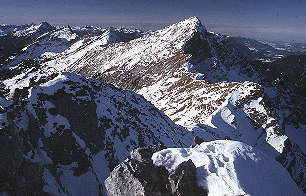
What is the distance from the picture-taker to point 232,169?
48.7 ft

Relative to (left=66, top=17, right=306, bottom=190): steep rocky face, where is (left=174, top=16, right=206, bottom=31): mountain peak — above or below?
above

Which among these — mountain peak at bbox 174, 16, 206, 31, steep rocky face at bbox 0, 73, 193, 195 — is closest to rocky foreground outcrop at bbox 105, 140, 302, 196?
steep rocky face at bbox 0, 73, 193, 195

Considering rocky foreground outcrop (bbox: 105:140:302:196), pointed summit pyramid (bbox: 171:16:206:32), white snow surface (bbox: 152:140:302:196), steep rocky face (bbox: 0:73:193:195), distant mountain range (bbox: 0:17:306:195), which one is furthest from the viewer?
pointed summit pyramid (bbox: 171:16:206:32)

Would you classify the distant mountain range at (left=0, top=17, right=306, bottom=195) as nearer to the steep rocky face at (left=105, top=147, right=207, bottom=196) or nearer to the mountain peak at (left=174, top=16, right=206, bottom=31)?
the steep rocky face at (left=105, top=147, right=207, bottom=196)

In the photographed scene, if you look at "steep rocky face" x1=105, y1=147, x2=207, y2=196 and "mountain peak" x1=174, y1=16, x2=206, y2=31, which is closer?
"steep rocky face" x1=105, y1=147, x2=207, y2=196

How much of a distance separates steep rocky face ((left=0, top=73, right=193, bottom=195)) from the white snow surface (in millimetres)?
13422

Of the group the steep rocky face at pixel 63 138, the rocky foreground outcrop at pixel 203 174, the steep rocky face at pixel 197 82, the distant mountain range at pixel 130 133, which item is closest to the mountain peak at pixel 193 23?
the steep rocky face at pixel 197 82

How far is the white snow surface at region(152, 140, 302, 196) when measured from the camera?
14.0 meters

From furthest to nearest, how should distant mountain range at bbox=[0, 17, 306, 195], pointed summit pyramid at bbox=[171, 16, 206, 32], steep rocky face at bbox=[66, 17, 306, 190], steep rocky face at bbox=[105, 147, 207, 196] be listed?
pointed summit pyramid at bbox=[171, 16, 206, 32], steep rocky face at bbox=[66, 17, 306, 190], distant mountain range at bbox=[0, 17, 306, 195], steep rocky face at bbox=[105, 147, 207, 196]

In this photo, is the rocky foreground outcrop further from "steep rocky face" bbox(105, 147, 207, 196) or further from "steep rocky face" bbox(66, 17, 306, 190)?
"steep rocky face" bbox(66, 17, 306, 190)

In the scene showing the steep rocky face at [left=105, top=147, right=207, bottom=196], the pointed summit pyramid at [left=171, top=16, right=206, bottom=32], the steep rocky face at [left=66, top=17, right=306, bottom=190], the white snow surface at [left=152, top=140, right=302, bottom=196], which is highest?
the pointed summit pyramid at [left=171, top=16, right=206, bottom=32]

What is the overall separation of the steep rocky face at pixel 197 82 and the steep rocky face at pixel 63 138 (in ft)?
70.2

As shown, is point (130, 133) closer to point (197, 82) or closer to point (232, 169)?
point (232, 169)

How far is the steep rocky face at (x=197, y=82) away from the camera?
187ft
